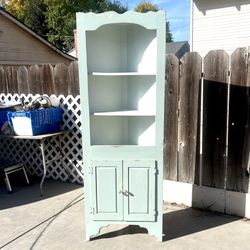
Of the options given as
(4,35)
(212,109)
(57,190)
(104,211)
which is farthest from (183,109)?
(4,35)

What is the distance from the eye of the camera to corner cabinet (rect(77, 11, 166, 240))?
9.27 feet

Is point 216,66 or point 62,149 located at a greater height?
point 216,66

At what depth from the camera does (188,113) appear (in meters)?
3.68

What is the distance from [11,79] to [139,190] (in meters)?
3.14

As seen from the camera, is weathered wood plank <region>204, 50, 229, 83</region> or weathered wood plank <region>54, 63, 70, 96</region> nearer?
weathered wood plank <region>204, 50, 229, 83</region>

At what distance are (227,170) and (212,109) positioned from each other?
0.70m

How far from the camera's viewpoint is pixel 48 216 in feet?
12.2

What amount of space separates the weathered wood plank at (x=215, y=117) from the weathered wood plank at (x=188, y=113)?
10cm

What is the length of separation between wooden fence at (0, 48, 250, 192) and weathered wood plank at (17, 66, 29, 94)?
232 cm

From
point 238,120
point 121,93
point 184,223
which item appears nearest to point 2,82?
point 121,93

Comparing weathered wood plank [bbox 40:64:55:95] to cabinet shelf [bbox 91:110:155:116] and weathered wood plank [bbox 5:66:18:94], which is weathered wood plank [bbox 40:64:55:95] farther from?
cabinet shelf [bbox 91:110:155:116]

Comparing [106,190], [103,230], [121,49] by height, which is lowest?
[103,230]

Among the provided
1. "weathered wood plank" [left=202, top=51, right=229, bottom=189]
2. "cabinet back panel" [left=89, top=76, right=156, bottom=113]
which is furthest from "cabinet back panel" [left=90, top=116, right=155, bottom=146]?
"weathered wood plank" [left=202, top=51, right=229, bottom=189]

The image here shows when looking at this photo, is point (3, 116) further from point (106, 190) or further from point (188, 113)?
point (188, 113)
